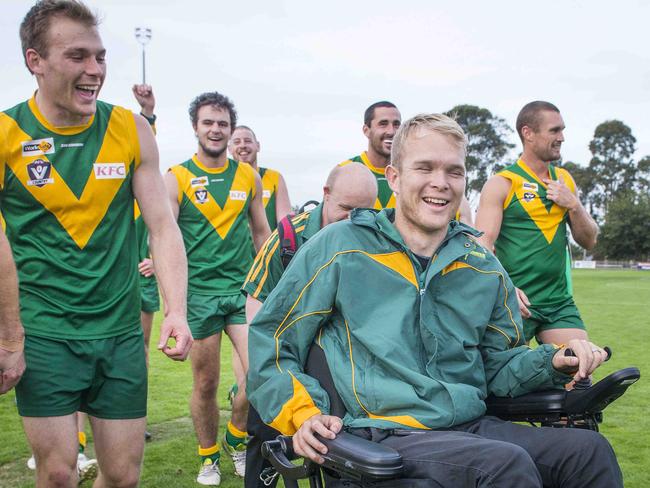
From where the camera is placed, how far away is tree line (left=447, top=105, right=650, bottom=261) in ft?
196

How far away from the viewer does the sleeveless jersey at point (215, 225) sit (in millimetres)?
5477

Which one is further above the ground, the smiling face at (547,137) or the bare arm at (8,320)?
the smiling face at (547,137)

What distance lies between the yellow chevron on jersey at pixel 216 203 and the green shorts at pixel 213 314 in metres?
0.51

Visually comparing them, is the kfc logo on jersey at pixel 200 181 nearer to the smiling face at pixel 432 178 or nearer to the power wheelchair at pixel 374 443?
the smiling face at pixel 432 178

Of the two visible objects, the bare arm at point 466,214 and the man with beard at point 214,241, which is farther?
the bare arm at point 466,214

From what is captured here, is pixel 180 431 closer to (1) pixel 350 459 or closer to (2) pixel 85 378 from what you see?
(2) pixel 85 378

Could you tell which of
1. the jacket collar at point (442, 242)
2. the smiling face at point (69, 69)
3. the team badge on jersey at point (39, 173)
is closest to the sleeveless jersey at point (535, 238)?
the jacket collar at point (442, 242)

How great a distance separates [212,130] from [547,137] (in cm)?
251

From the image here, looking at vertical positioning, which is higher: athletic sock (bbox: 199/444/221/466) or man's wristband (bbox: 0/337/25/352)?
man's wristband (bbox: 0/337/25/352)

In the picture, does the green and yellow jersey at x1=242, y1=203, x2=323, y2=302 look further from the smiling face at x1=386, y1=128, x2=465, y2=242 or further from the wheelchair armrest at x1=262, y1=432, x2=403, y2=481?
the wheelchair armrest at x1=262, y1=432, x2=403, y2=481

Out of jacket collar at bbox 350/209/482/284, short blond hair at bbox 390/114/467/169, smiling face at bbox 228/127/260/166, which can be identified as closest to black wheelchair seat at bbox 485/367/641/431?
jacket collar at bbox 350/209/482/284

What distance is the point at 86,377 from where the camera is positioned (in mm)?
3070

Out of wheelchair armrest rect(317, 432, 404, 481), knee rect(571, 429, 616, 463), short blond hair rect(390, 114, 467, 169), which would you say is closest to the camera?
wheelchair armrest rect(317, 432, 404, 481)

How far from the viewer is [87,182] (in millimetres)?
3127
